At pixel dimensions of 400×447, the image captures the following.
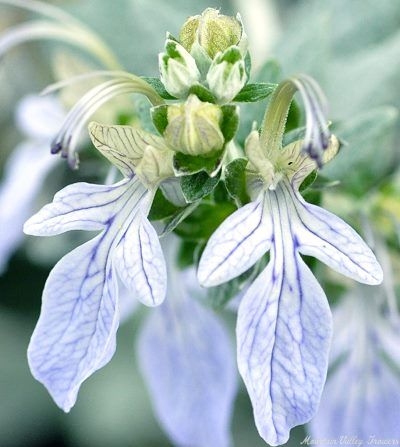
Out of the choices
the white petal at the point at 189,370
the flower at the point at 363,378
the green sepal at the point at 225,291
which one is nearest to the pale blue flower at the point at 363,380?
the flower at the point at 363,378

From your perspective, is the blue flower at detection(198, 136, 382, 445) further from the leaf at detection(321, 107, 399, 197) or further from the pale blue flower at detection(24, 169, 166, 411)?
the leaf at detection(321, 107, 399, 197)

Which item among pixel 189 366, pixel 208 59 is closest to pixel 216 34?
pixel 208 59

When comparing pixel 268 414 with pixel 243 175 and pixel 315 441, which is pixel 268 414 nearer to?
pixel 243 175

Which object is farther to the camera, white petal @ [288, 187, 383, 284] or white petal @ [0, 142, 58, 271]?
white petal @ [0, 142, 58, 271]

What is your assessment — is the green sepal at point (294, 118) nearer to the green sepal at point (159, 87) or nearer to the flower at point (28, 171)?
the green sepal at point (159, 87)

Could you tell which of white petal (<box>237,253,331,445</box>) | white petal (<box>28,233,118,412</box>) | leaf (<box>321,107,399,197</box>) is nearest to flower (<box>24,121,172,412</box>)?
white petal (<box>28,233,118,412</box>)

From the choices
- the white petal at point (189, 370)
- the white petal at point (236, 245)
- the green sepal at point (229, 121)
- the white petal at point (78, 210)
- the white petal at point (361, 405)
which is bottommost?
the white petal at point (361, 405)
